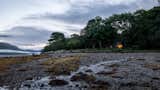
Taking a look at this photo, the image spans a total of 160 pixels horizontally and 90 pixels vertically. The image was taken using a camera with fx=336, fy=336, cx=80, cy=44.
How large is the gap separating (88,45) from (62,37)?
26686 millimetres

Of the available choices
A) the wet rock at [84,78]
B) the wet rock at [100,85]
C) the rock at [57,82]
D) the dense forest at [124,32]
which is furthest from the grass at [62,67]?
the dense forest at [124,32]

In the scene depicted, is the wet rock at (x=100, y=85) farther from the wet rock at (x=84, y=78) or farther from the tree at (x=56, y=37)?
the tree at (x=56, y=37)

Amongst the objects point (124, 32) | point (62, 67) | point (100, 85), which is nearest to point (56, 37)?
point (124, 32)

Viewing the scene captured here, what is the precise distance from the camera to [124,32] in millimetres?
91312

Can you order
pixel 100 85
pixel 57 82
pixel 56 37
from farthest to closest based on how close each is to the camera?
pixel 56 37, pixel 57 82, pixel 100 85

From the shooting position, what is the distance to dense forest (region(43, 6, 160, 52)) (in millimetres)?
70750

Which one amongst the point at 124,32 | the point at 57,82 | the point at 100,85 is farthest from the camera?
the point at 124,32

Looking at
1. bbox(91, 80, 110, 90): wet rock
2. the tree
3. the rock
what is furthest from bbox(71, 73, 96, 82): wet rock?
the tree

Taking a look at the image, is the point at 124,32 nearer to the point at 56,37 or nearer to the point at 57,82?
the point at 56,37

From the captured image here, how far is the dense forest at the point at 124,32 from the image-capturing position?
232ft

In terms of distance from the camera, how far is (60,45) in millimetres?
100375

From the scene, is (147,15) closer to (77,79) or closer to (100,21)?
(100,21)

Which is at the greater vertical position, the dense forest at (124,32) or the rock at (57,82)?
the dense forest at (124,32)

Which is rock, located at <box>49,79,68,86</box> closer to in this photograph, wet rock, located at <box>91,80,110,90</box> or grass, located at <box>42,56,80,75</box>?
wet rock, located at <box>91,80,110,90</box>
